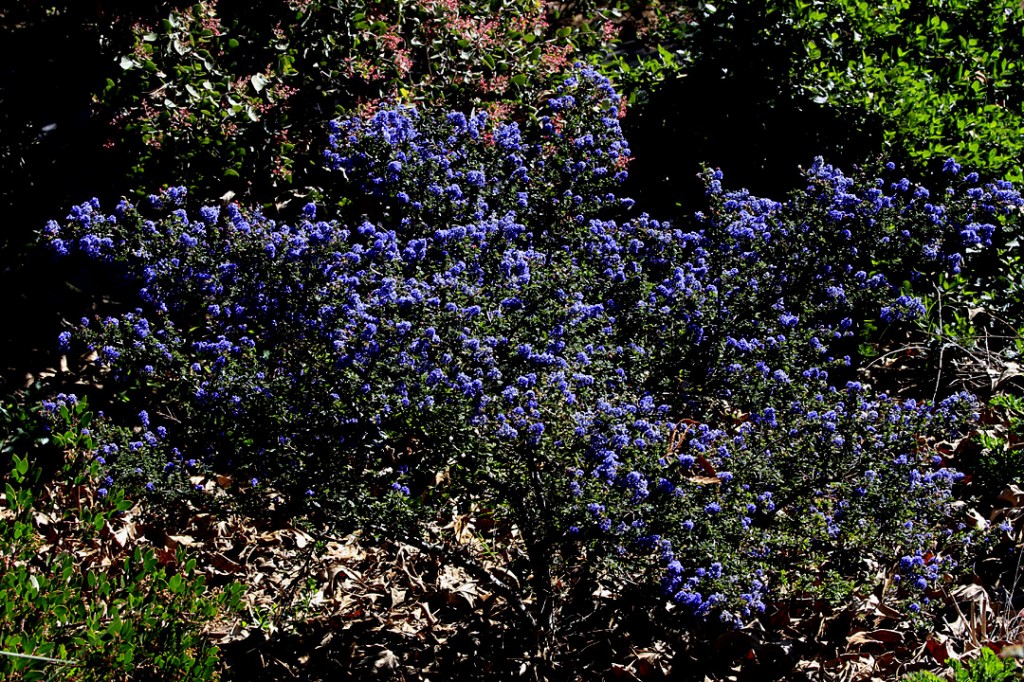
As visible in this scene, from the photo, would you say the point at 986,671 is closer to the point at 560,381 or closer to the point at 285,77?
the point at 560,381

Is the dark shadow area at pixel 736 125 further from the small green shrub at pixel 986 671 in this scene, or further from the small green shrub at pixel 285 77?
the small green shrub at pixel 986 671

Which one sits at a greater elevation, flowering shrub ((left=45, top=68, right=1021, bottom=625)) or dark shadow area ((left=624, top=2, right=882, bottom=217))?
dark shadow area ((left=624, top=2, right=882, bottom=217))

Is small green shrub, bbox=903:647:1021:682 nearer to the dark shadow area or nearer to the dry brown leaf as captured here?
the dry brown leaf

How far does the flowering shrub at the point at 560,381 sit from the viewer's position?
355cm

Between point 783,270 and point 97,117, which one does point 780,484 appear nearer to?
point 783,270

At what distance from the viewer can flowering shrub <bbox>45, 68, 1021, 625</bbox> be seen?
3.55 m

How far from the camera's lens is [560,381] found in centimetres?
353

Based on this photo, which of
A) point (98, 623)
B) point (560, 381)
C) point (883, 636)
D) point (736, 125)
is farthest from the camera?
point (736, 125)

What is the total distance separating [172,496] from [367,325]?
1.01 meters

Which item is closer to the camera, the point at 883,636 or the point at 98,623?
the point at 98,623

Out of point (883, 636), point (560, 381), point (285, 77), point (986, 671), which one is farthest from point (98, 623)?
point (285, 77)

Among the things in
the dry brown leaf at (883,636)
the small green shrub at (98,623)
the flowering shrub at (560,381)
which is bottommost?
the small green shrub at (98,623)

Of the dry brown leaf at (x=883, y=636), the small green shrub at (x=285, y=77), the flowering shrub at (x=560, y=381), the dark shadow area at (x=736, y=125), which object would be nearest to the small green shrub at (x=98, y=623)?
the flowering shrub at (x=560, y=381)

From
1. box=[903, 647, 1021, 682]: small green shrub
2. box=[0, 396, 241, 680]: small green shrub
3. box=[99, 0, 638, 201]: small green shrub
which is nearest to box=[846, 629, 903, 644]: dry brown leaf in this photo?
box=[903, 647, 1021, 682]: small green shrub
